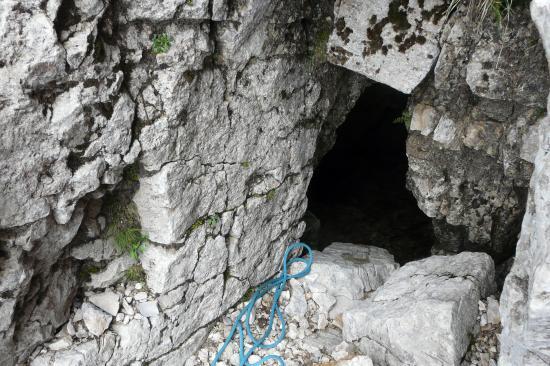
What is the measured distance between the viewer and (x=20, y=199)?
256cm

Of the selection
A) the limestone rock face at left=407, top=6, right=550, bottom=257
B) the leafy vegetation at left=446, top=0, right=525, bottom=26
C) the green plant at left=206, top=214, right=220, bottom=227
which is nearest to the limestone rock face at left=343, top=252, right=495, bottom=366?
the limestone rock face at left=407, top=6, right=550, bottom=257

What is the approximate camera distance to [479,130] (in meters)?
3.91

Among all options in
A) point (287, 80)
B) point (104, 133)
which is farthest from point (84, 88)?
point (287, 80)

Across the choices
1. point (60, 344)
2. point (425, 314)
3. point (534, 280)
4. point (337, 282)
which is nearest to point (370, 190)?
point (337, 282)

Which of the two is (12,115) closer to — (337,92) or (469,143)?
(337,92)

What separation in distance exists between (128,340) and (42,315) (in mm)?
580

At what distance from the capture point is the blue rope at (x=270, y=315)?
12.3 feet

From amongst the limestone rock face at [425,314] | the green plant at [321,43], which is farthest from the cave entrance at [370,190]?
the green plant at [321,43]

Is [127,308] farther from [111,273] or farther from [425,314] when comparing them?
[425,314]

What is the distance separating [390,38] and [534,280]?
2.06 meters

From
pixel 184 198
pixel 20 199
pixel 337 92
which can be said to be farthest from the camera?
pixel 337 92

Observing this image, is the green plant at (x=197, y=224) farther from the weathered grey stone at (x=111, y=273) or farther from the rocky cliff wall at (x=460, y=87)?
the rocky cliff wall at (x=460, y=87)

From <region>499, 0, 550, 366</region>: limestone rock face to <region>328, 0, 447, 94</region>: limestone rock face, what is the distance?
1.33m

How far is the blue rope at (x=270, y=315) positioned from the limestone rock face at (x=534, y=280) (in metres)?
1.78
